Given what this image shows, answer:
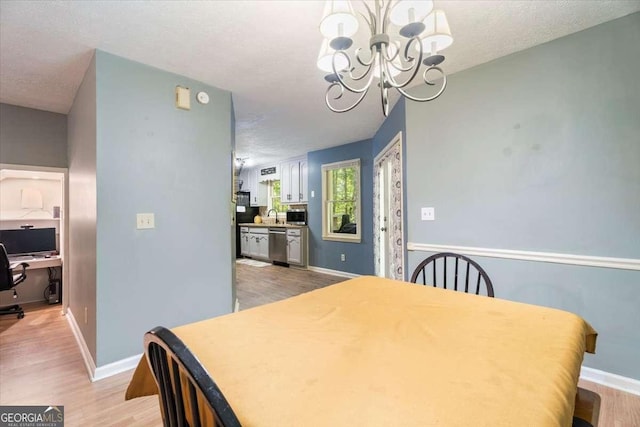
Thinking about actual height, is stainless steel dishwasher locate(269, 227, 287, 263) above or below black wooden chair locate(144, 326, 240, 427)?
below

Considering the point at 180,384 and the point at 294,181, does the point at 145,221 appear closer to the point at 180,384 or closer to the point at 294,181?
the point at 180,384

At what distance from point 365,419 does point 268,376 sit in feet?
0.92

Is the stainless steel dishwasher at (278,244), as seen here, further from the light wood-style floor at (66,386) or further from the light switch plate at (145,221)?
the light switch plate at (145,221)

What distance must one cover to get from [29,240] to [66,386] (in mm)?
2958

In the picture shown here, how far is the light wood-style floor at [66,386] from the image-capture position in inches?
63.7

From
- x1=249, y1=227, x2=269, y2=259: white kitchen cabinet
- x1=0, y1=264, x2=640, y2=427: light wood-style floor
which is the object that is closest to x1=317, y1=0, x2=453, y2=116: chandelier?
x1=0, y1=264, x2=640, y2=427: light wood-style floor

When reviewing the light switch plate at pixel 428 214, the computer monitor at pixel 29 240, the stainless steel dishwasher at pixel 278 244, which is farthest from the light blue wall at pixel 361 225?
the computer monitor at pixel 29 240

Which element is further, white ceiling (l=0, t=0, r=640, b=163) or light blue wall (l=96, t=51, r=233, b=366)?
light blue wall (l=96, t=51, r=233, b=366)

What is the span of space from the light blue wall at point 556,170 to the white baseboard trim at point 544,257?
0.13 ft

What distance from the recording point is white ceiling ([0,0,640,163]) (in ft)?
5.34

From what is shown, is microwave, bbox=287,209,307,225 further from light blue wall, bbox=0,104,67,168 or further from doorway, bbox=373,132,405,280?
light blue wall, bbox=0,104,67,168

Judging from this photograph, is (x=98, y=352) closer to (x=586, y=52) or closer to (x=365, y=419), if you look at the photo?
(x=365, y=419)

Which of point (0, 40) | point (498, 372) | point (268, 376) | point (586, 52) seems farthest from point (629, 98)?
point (0, 40)

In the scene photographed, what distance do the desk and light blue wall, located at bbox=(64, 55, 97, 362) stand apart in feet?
2.31
